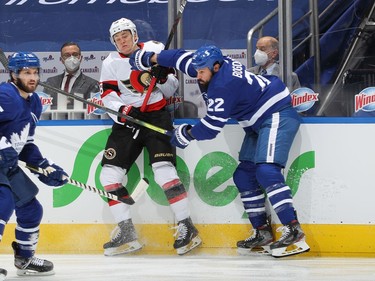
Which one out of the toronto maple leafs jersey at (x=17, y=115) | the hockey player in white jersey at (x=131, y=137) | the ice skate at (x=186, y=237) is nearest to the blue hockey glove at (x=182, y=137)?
the hockey player in white jersey at (x=131, y=137)

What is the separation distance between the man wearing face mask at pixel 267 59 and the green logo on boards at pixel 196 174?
0.46m

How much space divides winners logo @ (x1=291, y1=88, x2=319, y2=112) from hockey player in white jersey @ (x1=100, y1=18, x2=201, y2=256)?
2.13 ft

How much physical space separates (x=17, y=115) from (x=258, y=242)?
5.07 ft

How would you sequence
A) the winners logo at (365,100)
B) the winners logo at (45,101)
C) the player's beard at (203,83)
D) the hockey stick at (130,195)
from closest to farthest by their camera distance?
the hockey stick at (130,195)
the player's beard at (203,83)
the winners logo at (365,100)
the winners logo at (45,101)

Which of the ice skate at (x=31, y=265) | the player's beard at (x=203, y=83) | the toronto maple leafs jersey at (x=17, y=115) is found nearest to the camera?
the toronto maple leafs jersey at (x=17, y=115)

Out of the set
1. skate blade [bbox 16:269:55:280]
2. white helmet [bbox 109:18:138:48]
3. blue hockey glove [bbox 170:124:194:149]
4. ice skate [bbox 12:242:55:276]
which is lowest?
skate blade [bbox 16:269:55:280]

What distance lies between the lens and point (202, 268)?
5133 mm

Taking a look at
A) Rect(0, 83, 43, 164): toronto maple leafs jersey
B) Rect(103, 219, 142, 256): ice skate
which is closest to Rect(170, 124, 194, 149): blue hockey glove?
Rect(103, 219, 142, 256): ice skate

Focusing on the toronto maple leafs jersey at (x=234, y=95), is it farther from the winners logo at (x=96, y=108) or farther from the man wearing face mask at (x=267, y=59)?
the winners logo at (x=96, y=108)

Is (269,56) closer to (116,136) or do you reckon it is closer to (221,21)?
(221,21)

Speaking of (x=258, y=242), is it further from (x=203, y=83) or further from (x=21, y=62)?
(x=21, y=62)

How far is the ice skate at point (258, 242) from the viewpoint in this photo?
5.58m

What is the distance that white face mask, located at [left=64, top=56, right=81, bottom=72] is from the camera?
18.7 feet

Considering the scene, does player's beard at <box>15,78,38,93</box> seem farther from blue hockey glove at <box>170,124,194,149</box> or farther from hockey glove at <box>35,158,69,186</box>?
blue hockey glove at <box>170,124,194,149</box>
